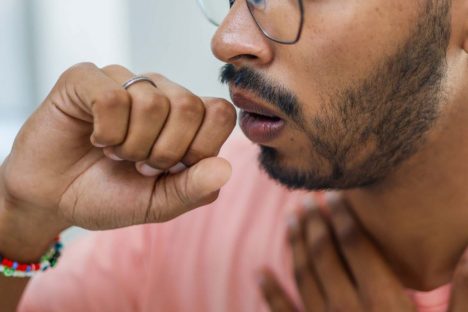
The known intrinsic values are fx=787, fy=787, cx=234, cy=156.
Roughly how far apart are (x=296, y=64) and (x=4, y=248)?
18.0 inches

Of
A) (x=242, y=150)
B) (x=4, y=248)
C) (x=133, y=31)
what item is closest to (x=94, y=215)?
(x=4, y=248)

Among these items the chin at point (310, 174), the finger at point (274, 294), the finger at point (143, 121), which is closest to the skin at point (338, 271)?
the finger at point (274, 294)

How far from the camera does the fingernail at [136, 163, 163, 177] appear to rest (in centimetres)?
89

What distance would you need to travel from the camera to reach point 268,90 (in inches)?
33.7

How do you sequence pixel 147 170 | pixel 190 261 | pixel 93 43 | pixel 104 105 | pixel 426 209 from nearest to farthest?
pixel 104 105 < pixel 147 170 < pixel 426 209 < pixel 190 261 < pixel 93 43

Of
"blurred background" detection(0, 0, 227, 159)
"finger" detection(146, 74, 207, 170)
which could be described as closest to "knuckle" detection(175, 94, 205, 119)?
"finger" detection(146, 74, 207, 170)

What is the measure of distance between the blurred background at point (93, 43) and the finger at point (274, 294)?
603mm

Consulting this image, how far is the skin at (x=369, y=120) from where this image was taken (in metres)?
0.86

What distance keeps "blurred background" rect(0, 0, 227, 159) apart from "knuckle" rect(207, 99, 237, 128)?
2.53 ft

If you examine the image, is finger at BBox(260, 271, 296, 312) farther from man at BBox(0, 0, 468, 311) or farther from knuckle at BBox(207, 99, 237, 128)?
knuckle at BBox(207, 99, 237, 128)

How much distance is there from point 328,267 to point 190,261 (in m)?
0.26

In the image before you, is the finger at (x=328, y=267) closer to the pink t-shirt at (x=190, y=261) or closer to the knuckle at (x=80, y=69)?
the pink t-shirt at (x=190, y=261)

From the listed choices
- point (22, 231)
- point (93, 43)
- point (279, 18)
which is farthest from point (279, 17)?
point (93, 43)

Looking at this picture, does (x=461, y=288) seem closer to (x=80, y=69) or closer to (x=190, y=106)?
(x=190, y=106)
